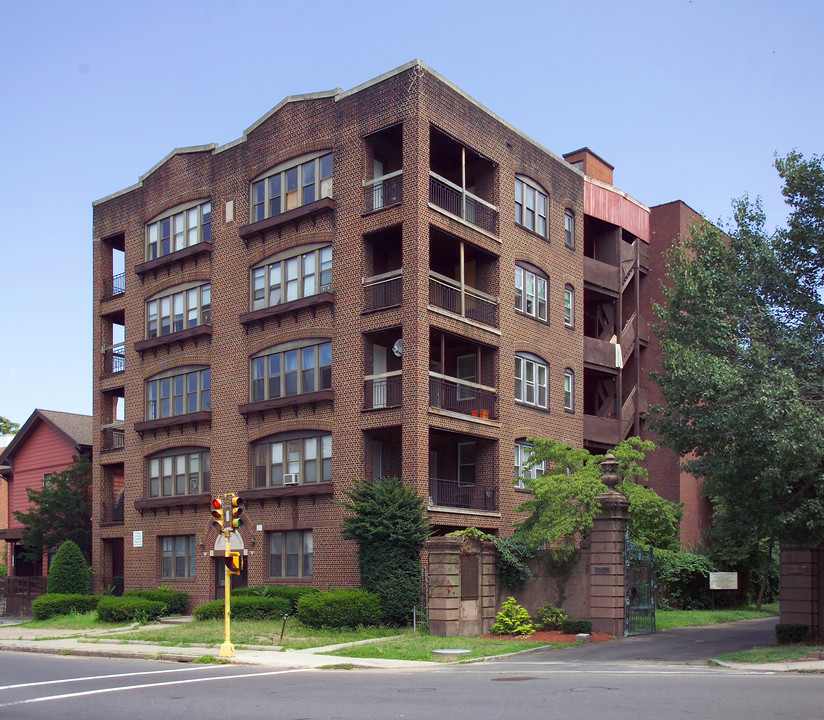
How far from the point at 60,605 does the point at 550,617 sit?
19072 mm

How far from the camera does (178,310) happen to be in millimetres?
40281

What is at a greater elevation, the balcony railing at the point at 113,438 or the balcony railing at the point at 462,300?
the balcony railing at the point at 462,300

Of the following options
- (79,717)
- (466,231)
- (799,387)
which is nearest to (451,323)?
(466,231)

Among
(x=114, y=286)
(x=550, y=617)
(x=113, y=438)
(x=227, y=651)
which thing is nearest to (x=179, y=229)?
(x=114, y=286)

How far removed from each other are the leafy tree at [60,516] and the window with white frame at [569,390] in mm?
21813

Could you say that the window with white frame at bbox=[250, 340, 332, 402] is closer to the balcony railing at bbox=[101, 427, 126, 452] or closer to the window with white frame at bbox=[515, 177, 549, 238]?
the window with white frame at bbox=[515, 177, 549, 238]

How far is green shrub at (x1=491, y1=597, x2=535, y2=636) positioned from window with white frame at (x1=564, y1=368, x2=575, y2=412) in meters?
13.3

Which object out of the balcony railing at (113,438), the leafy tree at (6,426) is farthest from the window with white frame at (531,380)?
the leafy tree at (6,426)

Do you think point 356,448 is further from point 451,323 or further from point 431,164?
point 431,164

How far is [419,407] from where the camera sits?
31266 mm

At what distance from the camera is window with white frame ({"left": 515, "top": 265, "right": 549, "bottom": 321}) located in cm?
3716

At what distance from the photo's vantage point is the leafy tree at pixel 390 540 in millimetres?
28891

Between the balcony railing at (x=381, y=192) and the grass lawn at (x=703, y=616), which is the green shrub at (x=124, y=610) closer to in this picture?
the balcony railing at (x=381, y=192)

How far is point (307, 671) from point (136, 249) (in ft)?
85.6
